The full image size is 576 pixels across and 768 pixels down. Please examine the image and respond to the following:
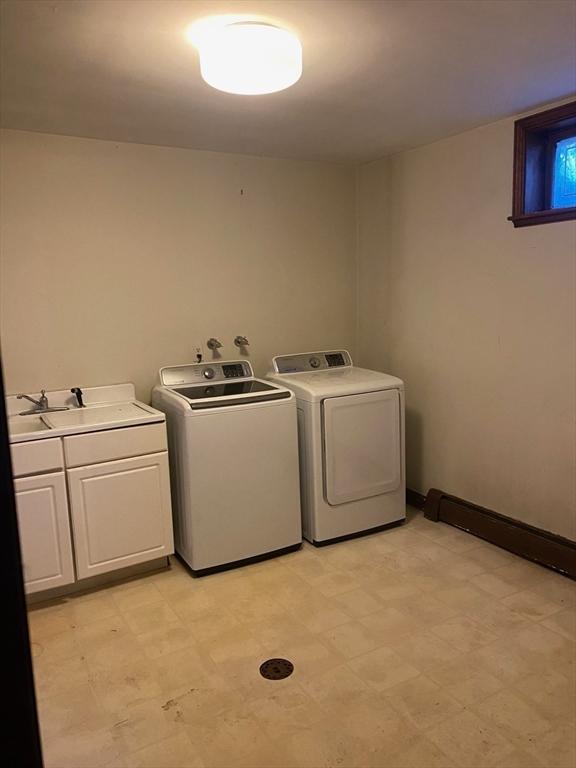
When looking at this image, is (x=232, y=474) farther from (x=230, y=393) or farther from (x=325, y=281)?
(x=325, y=281)

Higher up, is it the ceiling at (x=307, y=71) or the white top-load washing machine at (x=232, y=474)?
the ceiling at (x=307, y=71)

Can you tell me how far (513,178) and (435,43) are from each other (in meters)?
1.11

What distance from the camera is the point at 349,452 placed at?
Result: 3203 mm

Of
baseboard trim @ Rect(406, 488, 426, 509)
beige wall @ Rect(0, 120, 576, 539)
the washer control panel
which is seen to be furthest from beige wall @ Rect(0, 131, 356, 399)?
baseboard trim @ Rect(406, 488, 426, 509)

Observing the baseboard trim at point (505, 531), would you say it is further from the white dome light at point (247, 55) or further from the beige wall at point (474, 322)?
the white dome light at point (247, 55)

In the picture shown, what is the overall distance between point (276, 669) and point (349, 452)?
52.0 inches

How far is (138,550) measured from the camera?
2822mm

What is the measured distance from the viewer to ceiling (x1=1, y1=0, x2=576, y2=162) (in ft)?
5.71

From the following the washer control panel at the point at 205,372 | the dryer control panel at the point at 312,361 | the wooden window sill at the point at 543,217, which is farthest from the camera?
the dryer control panel at the point at 312,361

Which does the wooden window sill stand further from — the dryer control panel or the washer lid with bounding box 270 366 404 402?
the dryer control panel

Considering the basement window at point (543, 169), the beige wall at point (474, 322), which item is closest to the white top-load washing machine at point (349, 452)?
the beige wall at point (474, 322)

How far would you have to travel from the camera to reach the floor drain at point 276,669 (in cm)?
212

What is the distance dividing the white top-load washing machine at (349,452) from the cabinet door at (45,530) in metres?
1.28

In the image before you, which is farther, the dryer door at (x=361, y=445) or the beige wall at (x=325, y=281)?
the dryer door at (x=361, y=445)
